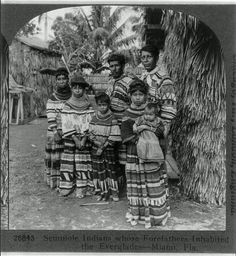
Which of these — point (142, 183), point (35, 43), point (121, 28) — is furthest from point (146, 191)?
point (35, 43)

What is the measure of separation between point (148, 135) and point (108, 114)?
1.54 ft

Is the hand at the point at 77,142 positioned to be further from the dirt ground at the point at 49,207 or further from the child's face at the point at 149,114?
the child's face at the point at 149,114

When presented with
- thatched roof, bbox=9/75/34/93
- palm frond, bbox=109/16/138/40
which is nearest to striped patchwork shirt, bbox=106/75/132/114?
palm frond, bbox=109/16/138/40

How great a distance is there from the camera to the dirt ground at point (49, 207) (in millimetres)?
3895

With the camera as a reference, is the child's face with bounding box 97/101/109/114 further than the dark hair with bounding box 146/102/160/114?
Yes

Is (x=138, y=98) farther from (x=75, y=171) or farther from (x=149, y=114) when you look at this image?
(x=75, y=171)

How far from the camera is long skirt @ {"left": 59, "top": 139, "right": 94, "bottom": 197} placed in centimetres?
395

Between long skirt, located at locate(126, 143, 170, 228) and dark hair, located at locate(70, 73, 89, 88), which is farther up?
dark hair, located at locate(70, 73, 89, 88)

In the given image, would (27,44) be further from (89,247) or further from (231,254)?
(231,254)

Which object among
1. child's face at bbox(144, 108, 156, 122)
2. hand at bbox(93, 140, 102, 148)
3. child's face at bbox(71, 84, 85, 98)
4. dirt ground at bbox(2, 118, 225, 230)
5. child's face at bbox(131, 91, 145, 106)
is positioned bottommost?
dirt ground at bbox(2, 118, 225, 230)

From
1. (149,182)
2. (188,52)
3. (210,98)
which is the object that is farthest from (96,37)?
(149,182)

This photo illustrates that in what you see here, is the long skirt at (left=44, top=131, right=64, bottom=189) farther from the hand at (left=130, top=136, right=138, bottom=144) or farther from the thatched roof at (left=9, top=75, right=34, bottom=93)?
the hand at (left=130, top=136, right=138, bottom=144)

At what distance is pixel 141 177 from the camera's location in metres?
3.66

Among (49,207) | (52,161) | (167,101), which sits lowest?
(49,207)
